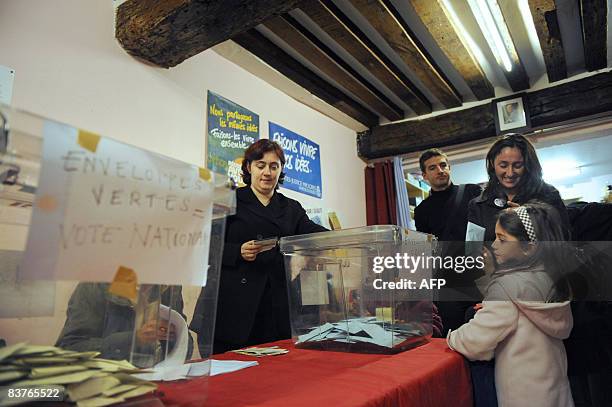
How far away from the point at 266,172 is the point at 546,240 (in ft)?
3.06

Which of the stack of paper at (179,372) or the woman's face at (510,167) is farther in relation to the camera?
the woman's face at (510,167)

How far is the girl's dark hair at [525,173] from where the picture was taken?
111 cm

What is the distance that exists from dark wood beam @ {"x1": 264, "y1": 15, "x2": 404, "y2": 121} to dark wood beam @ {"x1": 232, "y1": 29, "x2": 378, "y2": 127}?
117mm

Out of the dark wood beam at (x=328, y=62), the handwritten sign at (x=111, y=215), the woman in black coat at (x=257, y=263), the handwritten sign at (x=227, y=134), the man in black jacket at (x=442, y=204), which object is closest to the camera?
the handwritten sign at (x=111, y=215)

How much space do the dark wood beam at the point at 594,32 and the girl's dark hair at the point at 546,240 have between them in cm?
171

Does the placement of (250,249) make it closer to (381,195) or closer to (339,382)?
(339,382)

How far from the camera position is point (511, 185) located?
3.80 feet

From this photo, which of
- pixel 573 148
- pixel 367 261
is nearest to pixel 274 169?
pixel 367 261

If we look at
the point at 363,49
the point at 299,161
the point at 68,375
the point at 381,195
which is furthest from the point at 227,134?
the point at 68,375

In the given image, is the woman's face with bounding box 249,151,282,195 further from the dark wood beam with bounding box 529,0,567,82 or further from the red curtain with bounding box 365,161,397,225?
the red curtain with bounding box 365,161,397,225

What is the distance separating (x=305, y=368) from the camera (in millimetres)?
643

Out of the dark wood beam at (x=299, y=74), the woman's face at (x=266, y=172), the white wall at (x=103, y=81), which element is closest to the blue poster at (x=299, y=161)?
the white wall at (x=103, y=81)

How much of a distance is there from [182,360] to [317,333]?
1.55 ft

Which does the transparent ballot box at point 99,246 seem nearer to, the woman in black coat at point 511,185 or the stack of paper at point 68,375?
the stack of paper at point 68,375
